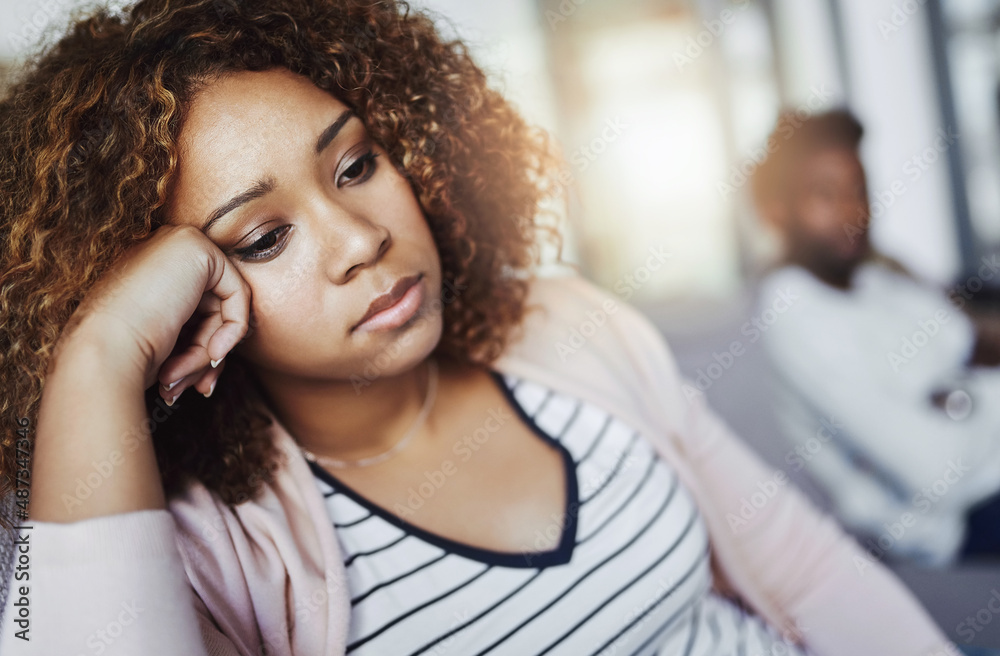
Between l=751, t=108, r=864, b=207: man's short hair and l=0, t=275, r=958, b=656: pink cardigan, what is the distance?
124cm

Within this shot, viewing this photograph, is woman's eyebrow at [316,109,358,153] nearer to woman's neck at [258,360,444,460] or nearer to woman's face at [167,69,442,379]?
woman's face at [167,69,442,379]

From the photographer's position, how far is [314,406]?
86 cm

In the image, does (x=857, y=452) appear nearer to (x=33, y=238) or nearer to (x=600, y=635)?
(x=600, y=635)

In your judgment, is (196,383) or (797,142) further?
(797,142)

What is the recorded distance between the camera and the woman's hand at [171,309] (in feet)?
2.08

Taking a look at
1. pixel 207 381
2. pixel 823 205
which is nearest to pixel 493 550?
pixel 207 381

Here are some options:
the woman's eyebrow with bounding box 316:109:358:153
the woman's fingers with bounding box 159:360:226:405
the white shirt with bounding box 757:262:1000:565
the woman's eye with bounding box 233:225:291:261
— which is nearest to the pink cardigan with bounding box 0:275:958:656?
the woman's fingers with bounding box 159:360:226:405

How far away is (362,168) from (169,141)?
0.65 feet

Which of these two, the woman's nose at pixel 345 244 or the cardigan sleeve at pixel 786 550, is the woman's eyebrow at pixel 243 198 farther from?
the cardigan sleeve at pixel 786 550

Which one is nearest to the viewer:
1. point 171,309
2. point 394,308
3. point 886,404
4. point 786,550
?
point 171,309

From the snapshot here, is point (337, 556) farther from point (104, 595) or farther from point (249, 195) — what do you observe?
point (249, 195)

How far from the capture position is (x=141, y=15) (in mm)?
773

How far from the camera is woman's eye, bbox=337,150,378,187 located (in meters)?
0.77

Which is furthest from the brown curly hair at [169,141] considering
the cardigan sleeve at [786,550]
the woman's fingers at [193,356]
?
the cardigan sleeve at [786,550]
